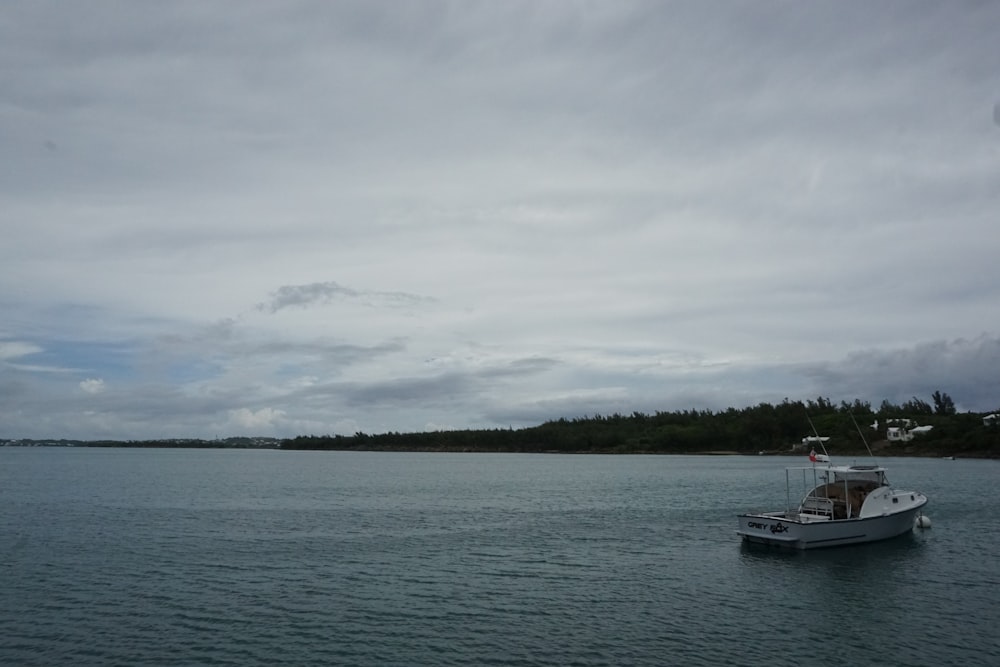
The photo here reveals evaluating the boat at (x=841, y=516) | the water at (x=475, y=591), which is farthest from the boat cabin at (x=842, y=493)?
the water at (x=475, y=591)

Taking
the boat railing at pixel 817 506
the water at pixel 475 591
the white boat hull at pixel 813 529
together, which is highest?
the boat railing at pixel 817 506

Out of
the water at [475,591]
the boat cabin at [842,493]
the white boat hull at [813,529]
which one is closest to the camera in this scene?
the water at [475,591]

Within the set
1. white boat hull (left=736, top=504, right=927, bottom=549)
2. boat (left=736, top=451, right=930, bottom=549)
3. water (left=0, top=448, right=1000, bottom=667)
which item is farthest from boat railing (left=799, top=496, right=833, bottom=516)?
water (left=0, top=448, right=1000, bottom=667)

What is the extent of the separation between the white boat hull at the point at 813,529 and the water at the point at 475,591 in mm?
1131

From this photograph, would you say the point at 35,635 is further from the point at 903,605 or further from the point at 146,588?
the point at 903,605

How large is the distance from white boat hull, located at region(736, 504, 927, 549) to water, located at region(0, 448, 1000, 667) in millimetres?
1131

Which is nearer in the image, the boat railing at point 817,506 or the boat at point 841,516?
the boat at point 841,516

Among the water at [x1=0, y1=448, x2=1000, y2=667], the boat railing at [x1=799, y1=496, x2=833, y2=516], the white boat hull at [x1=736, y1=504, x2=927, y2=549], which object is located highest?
the boat railing at [x1=799, y1=496, x2=833, y2=516]

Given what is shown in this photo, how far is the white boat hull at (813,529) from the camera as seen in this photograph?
162 feet

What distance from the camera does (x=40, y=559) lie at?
44969mm

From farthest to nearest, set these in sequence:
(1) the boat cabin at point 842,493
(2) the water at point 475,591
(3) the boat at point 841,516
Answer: (1) the boat cabin at point 842,493
(3) the boat at point 841,516
(2) the water at point 475,591

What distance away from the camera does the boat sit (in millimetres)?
49781

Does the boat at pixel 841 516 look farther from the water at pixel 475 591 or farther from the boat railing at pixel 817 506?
the water at pixel 475 591

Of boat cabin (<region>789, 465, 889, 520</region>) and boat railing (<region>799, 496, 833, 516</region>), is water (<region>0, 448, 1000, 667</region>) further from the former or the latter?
boat railing (<region>799, 496, 833, 516</region>)
